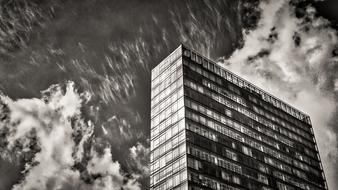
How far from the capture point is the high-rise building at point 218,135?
83312 mm

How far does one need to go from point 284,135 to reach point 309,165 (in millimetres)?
11503

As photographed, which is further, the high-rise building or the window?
the window

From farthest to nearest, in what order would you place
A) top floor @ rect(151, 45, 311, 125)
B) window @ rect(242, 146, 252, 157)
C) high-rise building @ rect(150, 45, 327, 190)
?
top floor @ rect(151, 45, 311, 125), window @ rect(242, 146, 252, 157), high-rise building @ rect(150, 45, 327, 190)

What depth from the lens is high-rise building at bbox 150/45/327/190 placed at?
83.3 metres

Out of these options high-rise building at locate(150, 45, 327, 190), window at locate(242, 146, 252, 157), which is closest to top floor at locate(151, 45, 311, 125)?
high-rise building at locate(150, 45, 327, 190)

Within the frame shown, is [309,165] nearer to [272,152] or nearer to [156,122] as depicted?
[272,152]

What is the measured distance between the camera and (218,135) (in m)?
90.2

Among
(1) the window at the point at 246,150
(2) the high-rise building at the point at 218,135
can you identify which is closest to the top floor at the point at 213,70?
(2) the high-rise building at the point at 218,135

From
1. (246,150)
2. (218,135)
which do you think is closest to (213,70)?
(218,135)

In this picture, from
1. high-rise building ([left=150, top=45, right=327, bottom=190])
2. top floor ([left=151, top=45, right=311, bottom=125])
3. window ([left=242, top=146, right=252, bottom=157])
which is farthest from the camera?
top floor ([left=151, top=45, right=311, bottom=125])

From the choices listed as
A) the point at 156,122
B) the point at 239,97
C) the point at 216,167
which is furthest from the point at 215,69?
the point at 216,167

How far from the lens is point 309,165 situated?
374 ft

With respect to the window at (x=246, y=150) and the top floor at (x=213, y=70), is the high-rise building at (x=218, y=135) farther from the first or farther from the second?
the top floor at (x=213, y=70)

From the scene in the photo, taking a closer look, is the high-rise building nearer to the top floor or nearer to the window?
the window
